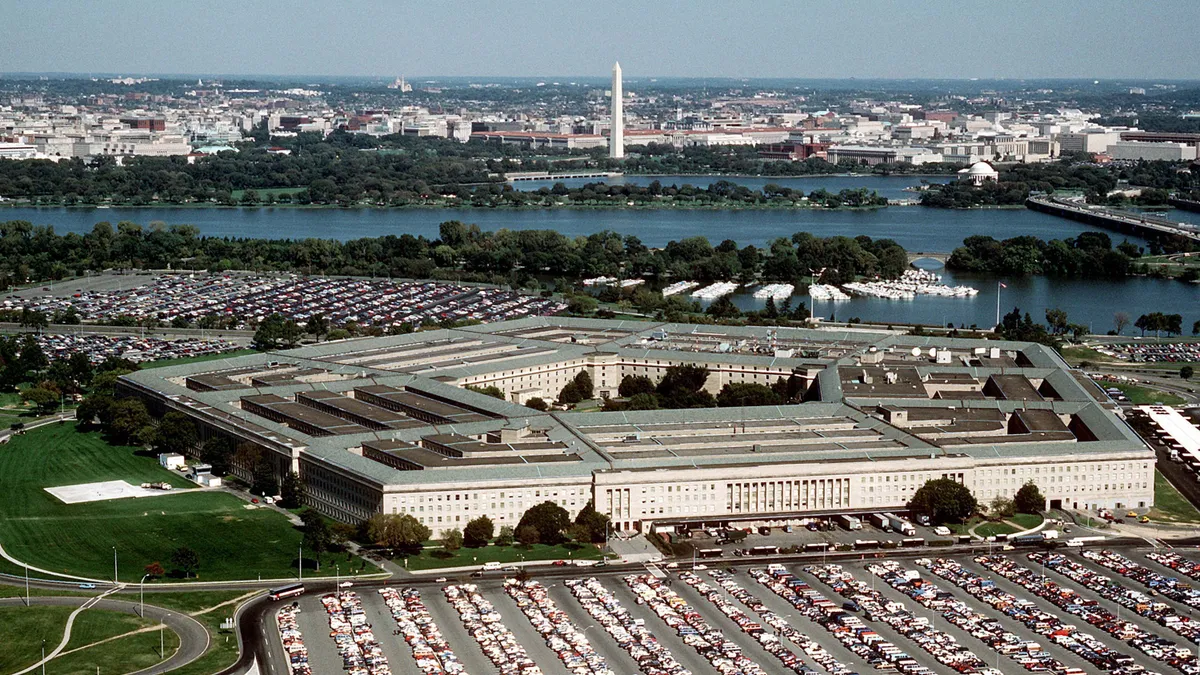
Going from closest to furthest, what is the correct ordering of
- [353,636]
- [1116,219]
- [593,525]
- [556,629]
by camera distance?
[353,636]
[556,629]
[593,525]
[1116,219]

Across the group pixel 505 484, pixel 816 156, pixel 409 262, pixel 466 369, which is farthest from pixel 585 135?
pixel 505 484

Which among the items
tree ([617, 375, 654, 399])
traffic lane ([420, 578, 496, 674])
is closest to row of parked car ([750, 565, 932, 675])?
traffic lane ([420, 578, 496, 674])

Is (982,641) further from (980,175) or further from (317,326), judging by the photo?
(980,175)

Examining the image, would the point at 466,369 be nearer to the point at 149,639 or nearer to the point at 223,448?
the point at 223,448

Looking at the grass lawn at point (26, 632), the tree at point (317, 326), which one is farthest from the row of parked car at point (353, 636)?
the tree at point (317, 326)

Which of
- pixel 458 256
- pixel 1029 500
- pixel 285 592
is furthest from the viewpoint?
pixel 458 256

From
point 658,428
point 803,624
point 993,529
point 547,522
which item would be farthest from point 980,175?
point 803,624
